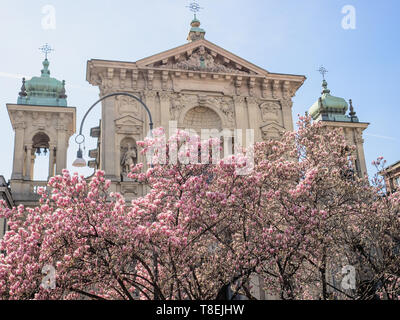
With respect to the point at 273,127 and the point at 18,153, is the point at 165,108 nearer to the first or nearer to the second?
the point at 273,127

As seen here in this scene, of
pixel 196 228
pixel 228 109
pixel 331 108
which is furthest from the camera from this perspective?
pixel 331 108

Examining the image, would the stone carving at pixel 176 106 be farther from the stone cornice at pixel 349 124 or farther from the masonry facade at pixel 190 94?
the stone cornice at pixel 349 124

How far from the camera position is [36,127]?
33562 mm

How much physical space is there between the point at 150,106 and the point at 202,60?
16.6 feet

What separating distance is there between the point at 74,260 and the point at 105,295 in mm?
3906

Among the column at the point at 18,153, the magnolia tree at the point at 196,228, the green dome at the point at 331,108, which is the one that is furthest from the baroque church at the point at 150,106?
the magnolia tree at the point at 196,228

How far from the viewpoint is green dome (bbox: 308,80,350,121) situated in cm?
3936

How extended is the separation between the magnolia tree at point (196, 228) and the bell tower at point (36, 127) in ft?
45.0

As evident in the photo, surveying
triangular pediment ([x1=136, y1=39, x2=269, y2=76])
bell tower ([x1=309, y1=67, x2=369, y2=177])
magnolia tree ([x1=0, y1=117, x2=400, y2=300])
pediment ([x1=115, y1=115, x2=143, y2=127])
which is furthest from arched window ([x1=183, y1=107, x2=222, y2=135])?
magnolia tree ([x1=0, y1=117, x2=400, y2=300])

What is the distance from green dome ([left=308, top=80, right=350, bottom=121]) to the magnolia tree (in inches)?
745

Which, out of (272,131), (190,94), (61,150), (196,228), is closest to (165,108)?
(190,94)

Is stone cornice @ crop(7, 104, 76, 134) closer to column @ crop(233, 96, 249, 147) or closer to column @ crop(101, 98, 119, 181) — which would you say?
column @ crop(101, 98, 119, 181)
